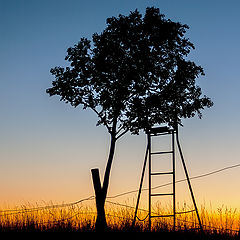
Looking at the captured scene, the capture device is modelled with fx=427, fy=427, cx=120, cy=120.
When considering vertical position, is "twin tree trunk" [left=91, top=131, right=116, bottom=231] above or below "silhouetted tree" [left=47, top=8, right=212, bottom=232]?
below

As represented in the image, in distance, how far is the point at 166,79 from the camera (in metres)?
18.6

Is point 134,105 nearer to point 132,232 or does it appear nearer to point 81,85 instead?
point 81,85

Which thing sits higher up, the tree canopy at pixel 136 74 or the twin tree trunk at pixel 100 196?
the tree canopy at pixel 136 74

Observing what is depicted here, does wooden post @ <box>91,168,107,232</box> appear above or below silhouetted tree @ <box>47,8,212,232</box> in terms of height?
below

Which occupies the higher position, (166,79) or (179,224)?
(166,79)

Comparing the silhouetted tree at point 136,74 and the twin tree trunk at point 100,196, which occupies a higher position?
the silhouetted tree at point 136,74

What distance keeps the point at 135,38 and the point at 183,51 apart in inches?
87.0

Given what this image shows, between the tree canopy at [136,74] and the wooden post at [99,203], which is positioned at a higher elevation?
the tree canopy at [136,74]

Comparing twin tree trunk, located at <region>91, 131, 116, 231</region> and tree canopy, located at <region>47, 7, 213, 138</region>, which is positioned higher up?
tree canopy, located at <region>47, 7, 213, 138</region>

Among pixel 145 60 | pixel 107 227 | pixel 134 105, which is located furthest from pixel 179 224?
pixel 145 60

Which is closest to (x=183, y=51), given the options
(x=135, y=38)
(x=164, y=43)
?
(x=164, y=43)

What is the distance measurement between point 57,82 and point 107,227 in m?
7.19

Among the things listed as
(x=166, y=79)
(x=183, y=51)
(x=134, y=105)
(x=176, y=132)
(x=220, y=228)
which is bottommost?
(x=220, y=228)

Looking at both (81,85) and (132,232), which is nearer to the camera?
(132,232)
